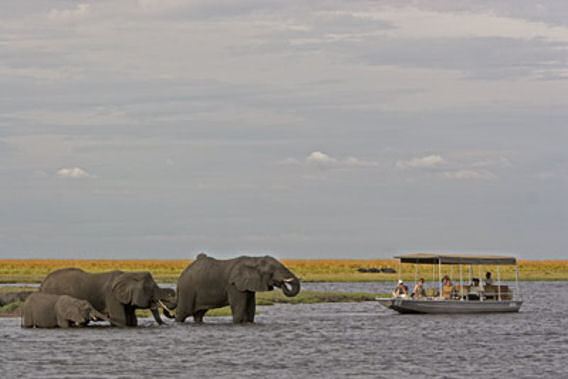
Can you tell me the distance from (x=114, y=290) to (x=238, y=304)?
5.52 metres

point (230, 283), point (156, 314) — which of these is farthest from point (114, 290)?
point (230, 283)

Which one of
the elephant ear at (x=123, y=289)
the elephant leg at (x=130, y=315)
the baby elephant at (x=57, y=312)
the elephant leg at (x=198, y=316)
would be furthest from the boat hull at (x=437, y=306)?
the baby elephant at (x=57, y=312)

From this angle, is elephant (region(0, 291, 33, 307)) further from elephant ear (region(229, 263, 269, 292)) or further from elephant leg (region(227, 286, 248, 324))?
elephant ear (region(229, 263, 269, 292))

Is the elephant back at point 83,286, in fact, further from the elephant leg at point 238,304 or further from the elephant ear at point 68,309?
the elephant leg at point 238,304

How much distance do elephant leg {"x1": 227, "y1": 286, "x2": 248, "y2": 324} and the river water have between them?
20.4 inches

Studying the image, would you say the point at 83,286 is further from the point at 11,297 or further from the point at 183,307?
the point at 11,297

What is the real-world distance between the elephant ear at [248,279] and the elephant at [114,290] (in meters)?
2.78

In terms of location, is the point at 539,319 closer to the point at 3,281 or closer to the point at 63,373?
the point at 63,373

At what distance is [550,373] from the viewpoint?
31688mm

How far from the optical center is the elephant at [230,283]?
43.5 meters

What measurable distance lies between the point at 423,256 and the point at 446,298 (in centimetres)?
278

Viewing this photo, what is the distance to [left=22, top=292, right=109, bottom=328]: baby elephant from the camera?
136 ft

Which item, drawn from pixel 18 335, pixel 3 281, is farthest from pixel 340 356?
pixel 3 281

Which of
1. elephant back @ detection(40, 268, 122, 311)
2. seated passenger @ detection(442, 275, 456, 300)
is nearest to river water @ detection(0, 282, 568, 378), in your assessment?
seated passenger @ detection(442, 275, 456, 300)
